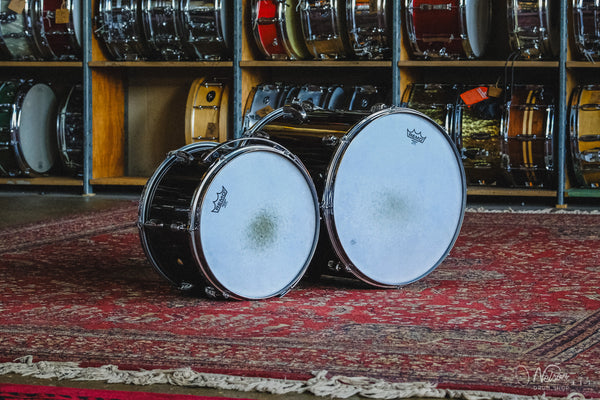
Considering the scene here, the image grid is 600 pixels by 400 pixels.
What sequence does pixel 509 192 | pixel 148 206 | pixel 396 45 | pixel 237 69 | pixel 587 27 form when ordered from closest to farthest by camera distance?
pixel 148 206
pixel 587 27
pixel 509 192
pixel 396 45
pixel 237 69

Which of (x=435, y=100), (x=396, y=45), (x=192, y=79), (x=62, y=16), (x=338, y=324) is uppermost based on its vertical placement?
(x=62, y=16)

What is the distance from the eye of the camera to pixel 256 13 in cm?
551

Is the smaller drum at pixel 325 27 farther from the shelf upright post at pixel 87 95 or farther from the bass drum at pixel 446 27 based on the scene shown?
the shelf upright post at pixel 87 95

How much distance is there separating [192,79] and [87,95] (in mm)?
795

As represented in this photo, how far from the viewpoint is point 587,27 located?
16.1 feet

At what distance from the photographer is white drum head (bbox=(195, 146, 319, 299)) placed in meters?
2.48

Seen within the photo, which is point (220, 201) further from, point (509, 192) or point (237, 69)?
point (237, 69)

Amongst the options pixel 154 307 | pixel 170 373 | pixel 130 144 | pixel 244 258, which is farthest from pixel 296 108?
pixel 130 144

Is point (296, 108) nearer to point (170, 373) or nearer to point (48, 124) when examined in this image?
point (170, 373)

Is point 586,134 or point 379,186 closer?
point 379,186

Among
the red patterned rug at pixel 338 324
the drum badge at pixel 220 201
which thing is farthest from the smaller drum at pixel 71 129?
the drum badge at pixel 220 201

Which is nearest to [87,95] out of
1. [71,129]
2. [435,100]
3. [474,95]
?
[71,129]

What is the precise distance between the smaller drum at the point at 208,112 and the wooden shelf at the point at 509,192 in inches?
63.6

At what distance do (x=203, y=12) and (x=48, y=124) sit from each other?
1.47 meters
